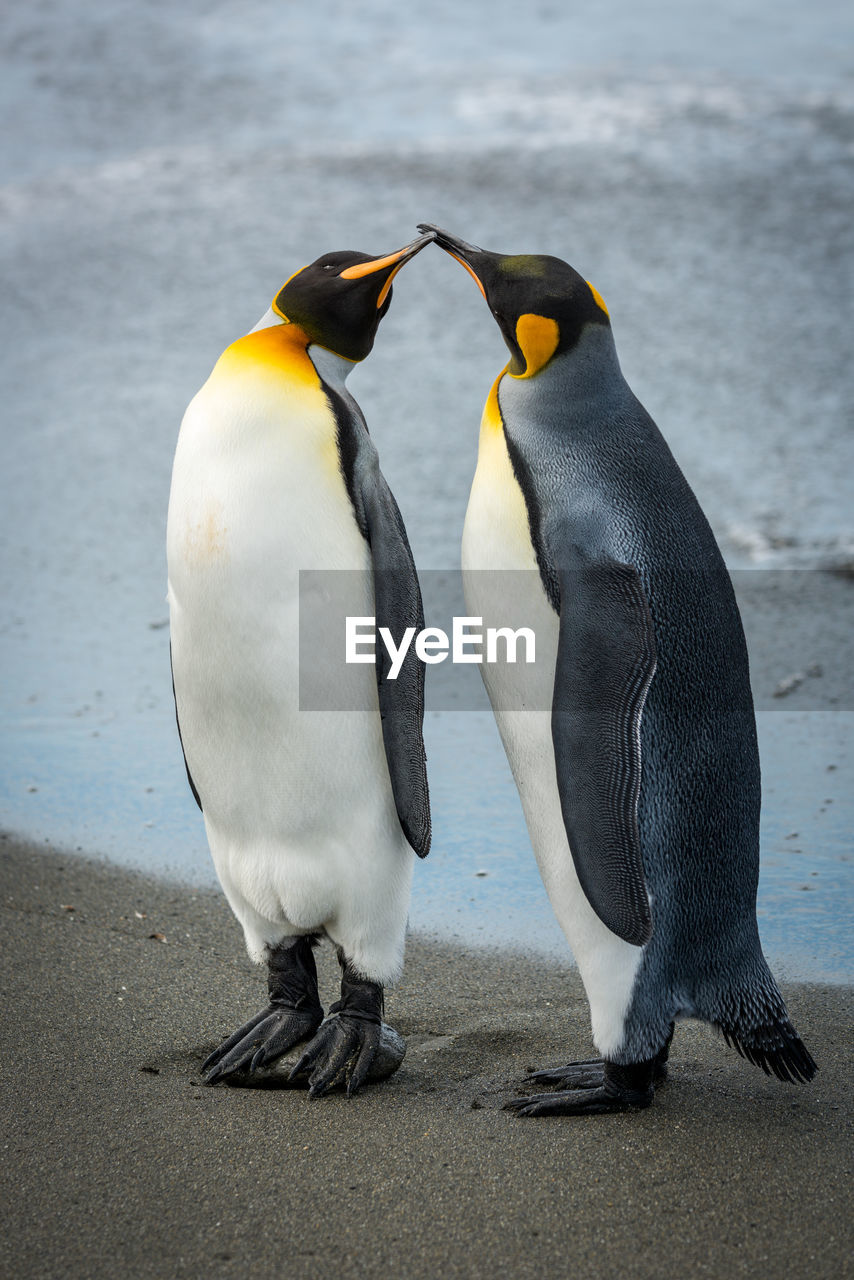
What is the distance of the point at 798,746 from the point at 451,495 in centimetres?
280

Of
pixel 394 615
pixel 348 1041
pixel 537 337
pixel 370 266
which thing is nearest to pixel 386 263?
pixel 370 266

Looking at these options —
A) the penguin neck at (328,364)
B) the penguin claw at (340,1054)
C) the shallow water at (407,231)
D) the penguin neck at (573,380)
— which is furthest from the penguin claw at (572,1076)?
the shallow water at (407,231)

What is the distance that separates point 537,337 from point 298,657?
1.66 feet

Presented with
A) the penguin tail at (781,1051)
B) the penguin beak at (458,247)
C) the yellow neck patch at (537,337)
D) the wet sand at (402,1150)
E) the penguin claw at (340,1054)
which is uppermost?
the penguin beak at (458,247)

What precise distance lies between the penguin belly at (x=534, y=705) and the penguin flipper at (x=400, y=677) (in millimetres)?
97

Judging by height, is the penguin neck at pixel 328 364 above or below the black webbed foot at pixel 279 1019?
above

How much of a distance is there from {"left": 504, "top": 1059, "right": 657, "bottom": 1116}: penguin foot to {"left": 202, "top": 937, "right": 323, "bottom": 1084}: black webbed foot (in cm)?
33

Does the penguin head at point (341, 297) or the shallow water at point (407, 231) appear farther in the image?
the shallow water at point (407, 231)

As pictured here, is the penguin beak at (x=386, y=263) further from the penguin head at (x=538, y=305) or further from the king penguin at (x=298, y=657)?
the penguin head at (x=538, y=305)

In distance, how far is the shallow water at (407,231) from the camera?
5344 millimetres

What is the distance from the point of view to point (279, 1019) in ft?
5.73

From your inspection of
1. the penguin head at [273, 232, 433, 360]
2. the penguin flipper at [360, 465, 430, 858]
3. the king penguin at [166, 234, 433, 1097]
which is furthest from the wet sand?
the penguin head at [273, 232, 433, 360]

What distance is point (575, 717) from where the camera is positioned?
57.6 inches

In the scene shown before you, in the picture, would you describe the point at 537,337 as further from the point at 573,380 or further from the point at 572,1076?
the point at 572,1076
